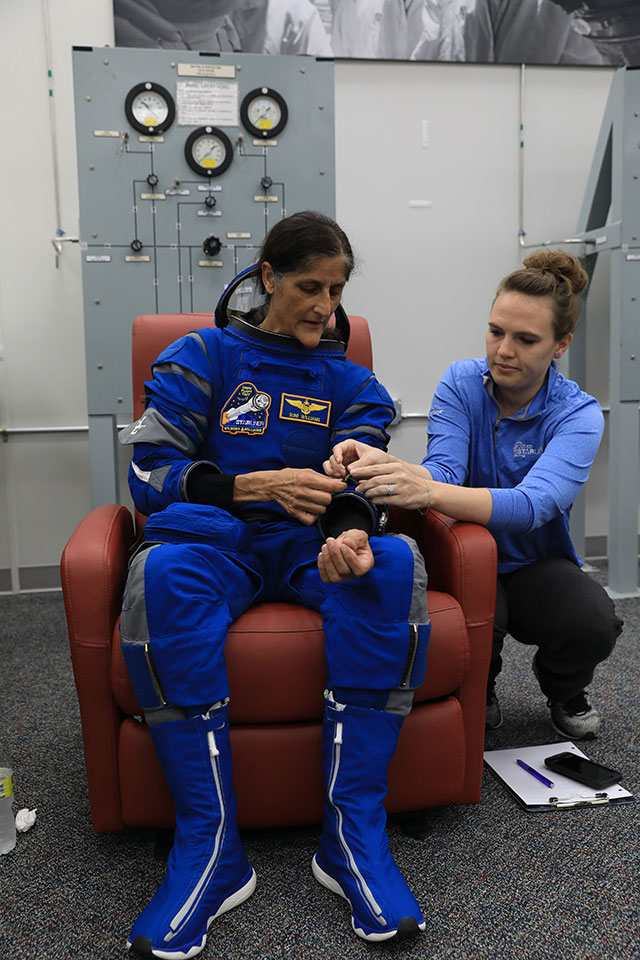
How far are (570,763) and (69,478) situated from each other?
2.26 metres

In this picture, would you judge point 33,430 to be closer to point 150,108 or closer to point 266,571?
point 150,108

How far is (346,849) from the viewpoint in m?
1.21

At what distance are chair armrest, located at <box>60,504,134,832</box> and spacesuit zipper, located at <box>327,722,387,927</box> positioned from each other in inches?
15.5

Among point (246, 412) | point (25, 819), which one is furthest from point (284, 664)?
point (25, 819)

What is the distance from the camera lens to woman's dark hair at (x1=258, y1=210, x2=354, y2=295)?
60.2 inches

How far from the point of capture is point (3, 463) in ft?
10.3

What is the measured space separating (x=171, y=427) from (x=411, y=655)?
2.05 ft

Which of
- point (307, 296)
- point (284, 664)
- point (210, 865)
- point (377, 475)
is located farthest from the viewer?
point (307, 296)

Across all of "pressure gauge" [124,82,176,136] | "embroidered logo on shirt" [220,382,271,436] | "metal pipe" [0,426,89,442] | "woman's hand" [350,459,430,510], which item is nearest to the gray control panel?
"pressure gauge" [124,82,176,136]

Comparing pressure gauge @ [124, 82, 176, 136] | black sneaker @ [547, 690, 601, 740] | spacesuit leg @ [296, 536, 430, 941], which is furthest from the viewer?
pressure gauge @ [124, 82, 176, 136]

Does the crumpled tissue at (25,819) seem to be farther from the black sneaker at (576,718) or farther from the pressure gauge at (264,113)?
the pressure gauge at (264,113)

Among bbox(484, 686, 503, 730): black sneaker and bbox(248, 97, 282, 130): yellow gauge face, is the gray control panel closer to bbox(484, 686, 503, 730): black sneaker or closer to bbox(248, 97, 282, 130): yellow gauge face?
bbox(248, 97, 282, 130): yellow gauge face

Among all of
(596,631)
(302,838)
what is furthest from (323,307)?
(302,838)

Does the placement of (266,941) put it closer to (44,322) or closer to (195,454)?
(195,454)
